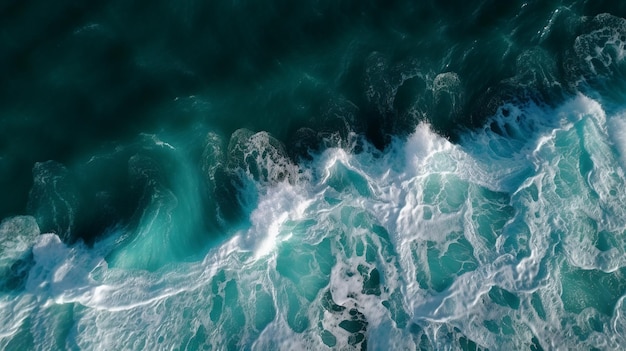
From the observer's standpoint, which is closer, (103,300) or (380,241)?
(103,300)

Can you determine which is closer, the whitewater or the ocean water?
the whitewater

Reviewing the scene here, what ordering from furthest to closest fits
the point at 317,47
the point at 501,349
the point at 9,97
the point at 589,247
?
the point at 317,47, the point at 9,97, the point at 589,247, the point at 501,349

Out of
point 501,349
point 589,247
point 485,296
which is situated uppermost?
point 589,247

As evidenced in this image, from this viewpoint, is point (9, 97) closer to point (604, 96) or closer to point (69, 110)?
point (69, 110)

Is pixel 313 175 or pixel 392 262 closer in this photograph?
pixel 392 262

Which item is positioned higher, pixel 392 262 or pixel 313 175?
pixel 313 175

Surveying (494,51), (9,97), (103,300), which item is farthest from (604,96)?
(9,97)

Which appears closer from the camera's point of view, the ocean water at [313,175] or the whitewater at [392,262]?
the whitewater at [392,262]

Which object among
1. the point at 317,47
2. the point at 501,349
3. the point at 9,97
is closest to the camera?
the point at 501,349
